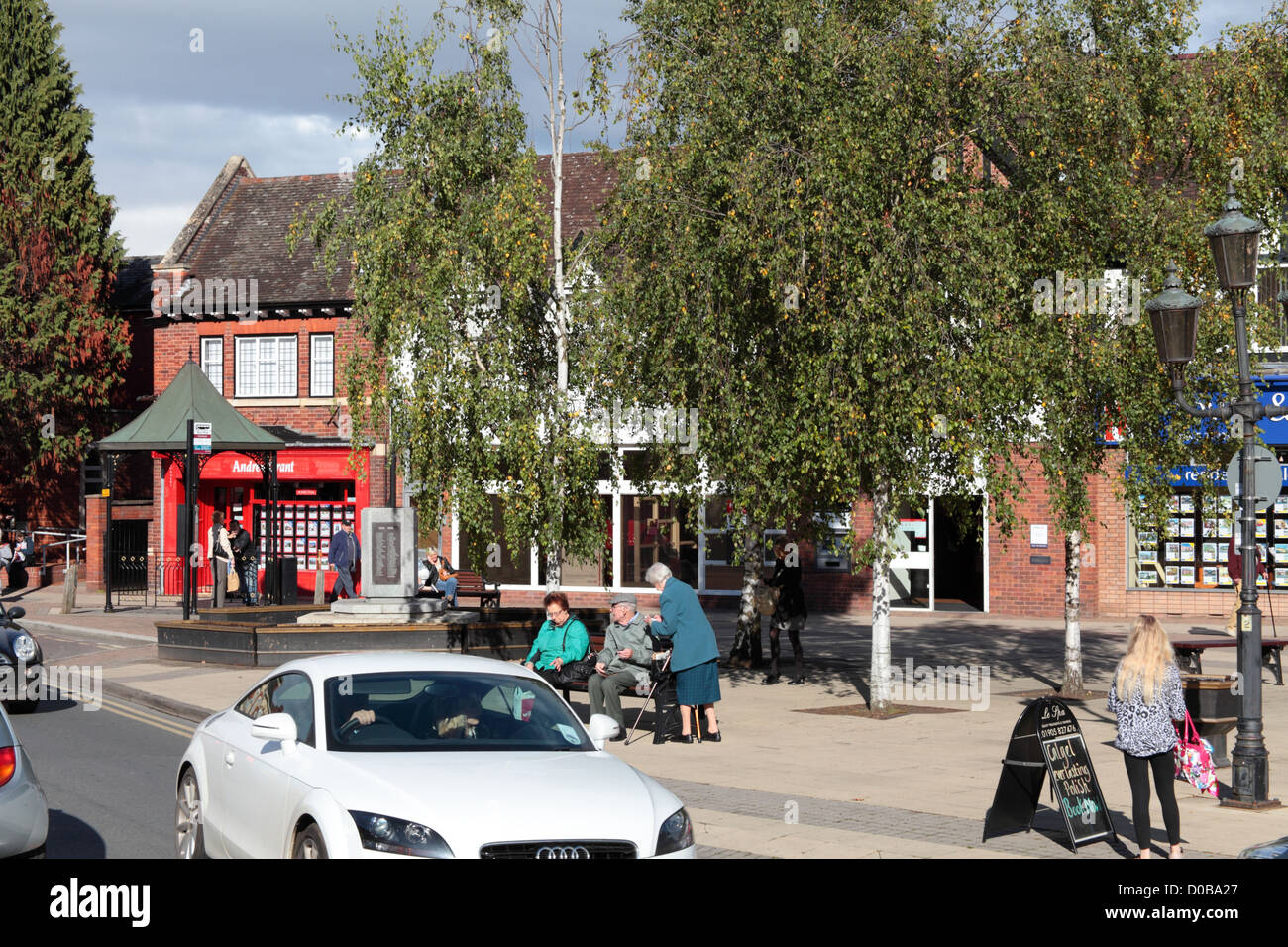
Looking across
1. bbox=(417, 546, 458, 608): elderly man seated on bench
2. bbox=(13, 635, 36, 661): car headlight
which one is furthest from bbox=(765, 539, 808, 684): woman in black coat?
bbox=(417, 546, 458, 608): elderly man seated on bench

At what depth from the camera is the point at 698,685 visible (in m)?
13.8

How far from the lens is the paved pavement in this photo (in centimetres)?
943

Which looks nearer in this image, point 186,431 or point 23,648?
point 23,648

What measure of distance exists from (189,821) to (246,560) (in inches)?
840

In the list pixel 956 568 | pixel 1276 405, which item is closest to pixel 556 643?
pixel 1276 405

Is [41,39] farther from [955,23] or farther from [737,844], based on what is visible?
[737,844]

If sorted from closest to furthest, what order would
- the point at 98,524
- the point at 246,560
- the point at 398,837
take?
the point at 398,837
the point at 246,560
the point at 98,524

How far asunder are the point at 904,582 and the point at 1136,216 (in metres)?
15.6

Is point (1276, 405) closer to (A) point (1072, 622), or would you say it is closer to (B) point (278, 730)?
(A) point (1072, 622)

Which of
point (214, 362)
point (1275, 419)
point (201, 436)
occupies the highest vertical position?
point (214, 362)

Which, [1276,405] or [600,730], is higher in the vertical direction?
[1276,405]

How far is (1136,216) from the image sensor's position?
52.5 feet

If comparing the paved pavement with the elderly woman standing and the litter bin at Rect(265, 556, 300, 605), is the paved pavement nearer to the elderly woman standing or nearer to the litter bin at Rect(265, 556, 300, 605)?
the elderly woman standing

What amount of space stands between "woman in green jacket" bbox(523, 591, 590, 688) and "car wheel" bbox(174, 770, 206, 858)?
511 cm
